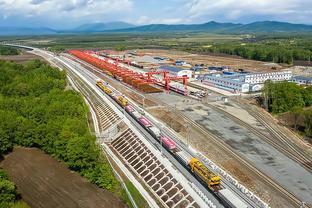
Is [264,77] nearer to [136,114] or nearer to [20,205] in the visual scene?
[136,114]

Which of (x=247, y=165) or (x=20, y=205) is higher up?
(x=20, y=205)

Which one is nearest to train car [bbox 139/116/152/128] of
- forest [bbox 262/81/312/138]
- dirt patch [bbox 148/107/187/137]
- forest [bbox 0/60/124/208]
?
dirt patch [bbox 148/107/187/137]

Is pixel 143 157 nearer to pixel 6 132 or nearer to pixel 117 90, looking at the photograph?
pixel 6 132

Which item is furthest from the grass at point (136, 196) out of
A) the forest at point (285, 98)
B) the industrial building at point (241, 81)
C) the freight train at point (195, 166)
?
the industrial building at point (241, 81)

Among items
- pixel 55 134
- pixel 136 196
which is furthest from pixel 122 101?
pixel 136 196

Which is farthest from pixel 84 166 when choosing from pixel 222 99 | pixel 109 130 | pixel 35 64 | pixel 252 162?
pixel 35 64

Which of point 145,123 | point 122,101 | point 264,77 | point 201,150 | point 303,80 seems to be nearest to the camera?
point 201,150

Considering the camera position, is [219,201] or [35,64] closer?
[219,201]
